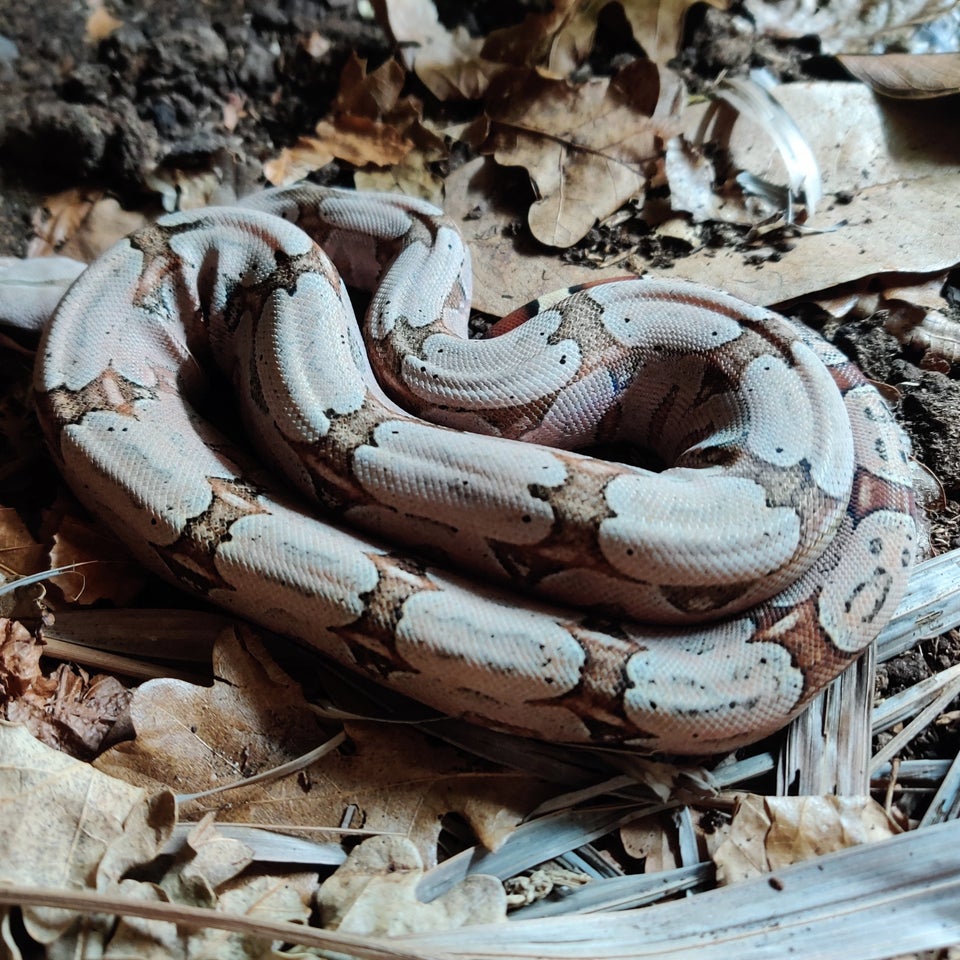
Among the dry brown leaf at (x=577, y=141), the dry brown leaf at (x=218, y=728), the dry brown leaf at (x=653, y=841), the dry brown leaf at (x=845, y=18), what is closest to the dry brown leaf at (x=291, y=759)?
the dry brown leaf at (x=218, y=728)

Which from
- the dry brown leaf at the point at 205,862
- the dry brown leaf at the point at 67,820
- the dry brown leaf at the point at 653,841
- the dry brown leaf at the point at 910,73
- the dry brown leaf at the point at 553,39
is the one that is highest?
the dry brown leaf at the point at 553,39

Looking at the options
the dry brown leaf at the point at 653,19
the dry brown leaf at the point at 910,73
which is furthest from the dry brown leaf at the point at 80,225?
the dry brown leaf at the point at 910,73

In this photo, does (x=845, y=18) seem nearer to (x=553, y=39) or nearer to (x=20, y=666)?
(x=553, y=39)

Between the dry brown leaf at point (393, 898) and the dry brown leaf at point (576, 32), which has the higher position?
the dry brown leaf at point (576, 32)

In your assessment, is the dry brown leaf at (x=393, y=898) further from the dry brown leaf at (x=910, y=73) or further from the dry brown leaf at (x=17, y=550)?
the dry brown leaf at (x=910, y=73)

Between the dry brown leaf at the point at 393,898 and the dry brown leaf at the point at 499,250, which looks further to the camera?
the dry brown leaf at the point at 499,250

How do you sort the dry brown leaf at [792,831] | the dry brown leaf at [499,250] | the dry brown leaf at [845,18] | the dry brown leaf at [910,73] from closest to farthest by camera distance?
the dry brown leaf at [792,831] → the dry brown leaf at [499,250] → the dry brown leaf at [910,73] → the dry brown leaf at [845,18]

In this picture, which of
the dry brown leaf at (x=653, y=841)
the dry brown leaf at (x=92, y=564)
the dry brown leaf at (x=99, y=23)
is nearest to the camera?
the dry brown leaf at (x=653, y=841)
